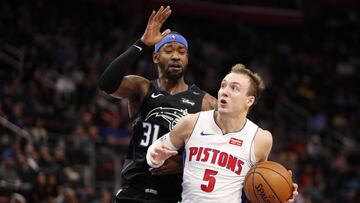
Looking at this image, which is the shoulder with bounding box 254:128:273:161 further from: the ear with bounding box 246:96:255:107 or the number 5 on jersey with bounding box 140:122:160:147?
the number 5 on jersey with bounding box 140:122:160:147

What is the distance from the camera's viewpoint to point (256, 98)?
5.37m

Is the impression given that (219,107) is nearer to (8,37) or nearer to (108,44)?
(8,37)

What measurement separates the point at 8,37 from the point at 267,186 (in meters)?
13.1

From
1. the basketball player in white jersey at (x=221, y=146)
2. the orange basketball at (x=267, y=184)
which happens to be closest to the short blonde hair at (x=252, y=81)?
the basketball player in white jersey at (x=221, y=146)

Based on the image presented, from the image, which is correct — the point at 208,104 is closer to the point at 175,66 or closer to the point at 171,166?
the point at 175,66

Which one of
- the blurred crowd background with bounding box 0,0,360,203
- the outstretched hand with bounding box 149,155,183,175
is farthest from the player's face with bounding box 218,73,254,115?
the blurred crowd background with bounding box 0,0,360,203

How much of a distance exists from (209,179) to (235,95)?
675 mm

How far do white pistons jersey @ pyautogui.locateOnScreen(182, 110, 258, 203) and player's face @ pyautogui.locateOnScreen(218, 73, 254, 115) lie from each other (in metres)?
0.18

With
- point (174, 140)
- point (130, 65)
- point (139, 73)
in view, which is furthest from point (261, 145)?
point (139, 73)

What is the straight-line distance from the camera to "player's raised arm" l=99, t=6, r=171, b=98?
18.4 ft

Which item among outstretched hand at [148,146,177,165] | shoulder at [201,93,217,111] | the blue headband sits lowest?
outstretched hand at [148,146,177,165]

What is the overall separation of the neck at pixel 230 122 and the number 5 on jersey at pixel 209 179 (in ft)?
1.12

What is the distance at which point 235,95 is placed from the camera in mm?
5156

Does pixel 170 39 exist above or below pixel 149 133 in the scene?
above
